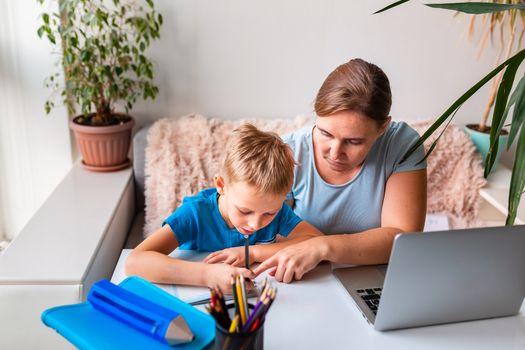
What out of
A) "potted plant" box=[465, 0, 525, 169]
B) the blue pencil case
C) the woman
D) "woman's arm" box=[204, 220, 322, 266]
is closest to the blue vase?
"potted plant" box=[465, 0, 525, 169]

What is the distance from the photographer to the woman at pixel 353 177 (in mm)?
1204

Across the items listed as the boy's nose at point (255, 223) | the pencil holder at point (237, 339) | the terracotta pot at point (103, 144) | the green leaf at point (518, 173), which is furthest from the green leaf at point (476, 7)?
the terracotta pot at point (103, 144)

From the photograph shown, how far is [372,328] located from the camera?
98cm

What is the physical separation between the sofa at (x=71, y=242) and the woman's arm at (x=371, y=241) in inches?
25.1

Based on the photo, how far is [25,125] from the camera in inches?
84.7

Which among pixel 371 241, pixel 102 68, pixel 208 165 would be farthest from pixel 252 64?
pixel 371 241

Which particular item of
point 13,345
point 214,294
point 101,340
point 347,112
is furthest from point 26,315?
point 347,112

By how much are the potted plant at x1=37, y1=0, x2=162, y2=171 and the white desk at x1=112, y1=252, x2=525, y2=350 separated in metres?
1.23

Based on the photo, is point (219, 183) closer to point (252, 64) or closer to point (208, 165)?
point (208, 165)

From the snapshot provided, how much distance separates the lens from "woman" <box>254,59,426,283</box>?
120 cm

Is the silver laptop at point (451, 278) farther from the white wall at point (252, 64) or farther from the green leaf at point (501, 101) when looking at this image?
the white wall at point (252, 64)

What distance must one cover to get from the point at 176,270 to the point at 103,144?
110cm

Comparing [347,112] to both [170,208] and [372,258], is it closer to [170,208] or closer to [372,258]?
[372,258]

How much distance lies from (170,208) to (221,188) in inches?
35.0
